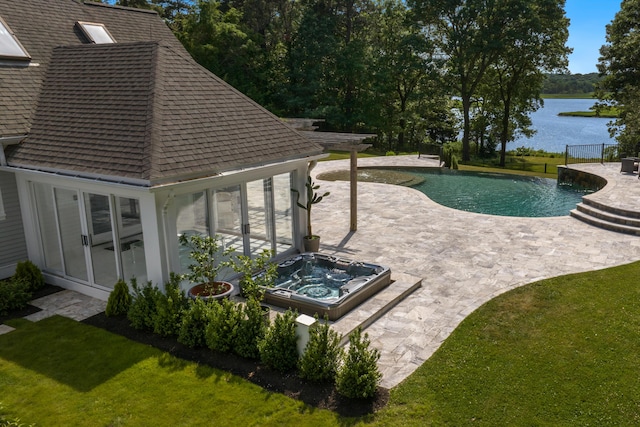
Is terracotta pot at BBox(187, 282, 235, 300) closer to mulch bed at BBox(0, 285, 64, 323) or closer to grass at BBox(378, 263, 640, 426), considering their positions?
mulch bed at BBox(0, 285, 64, 323)

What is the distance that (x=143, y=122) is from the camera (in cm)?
1002

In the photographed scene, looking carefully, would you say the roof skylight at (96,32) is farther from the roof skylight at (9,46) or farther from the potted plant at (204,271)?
the potted plant at (204,271)

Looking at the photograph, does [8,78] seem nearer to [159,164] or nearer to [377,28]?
[159,164]

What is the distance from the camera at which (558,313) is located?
9.70 meters

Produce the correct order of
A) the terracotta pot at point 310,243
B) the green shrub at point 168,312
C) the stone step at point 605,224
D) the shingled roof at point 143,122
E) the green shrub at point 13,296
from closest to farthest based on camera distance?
the green shrub at point 168,312 → the shingled roof at point 143,122 → the green shrub at point 13,296 → the terracotta pot at point 310,243 → the stone step at point 605,224

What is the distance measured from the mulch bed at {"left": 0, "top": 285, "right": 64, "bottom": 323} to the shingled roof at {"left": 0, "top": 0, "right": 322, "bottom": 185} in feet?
9.79

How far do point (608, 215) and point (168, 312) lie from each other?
1501cm

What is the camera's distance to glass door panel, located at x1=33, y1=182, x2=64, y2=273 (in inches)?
439

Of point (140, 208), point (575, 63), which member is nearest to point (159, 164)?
point (140, 208)

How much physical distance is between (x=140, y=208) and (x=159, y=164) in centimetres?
107

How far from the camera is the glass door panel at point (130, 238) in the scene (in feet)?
33.2

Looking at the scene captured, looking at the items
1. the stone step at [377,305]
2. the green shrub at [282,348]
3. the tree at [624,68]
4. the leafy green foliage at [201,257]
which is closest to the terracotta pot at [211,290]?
the leafy green foliage at [201,257]

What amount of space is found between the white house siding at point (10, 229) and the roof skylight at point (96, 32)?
19.7ft

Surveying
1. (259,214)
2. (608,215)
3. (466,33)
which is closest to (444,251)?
(259,214)
